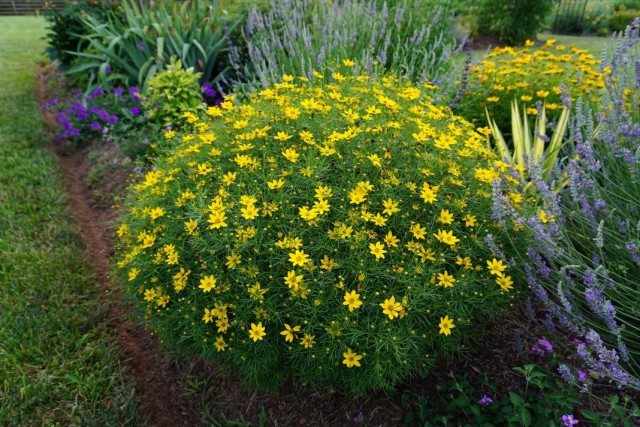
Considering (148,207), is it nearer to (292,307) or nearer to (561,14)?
(292,307)

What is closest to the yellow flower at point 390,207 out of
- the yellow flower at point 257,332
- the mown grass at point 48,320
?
the yellow flower at point 257,332

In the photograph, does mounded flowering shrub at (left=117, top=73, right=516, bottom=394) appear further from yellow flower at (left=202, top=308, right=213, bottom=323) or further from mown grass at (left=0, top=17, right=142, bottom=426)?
mown grass at (left=0, top=17, right=142, bottom=426)

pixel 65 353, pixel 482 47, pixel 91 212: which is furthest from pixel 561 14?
pixel 65 353

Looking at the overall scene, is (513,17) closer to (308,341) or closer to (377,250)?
(377,250)

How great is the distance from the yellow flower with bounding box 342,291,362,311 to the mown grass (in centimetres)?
137

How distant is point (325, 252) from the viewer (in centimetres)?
191

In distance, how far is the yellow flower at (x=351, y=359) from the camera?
1728 mm

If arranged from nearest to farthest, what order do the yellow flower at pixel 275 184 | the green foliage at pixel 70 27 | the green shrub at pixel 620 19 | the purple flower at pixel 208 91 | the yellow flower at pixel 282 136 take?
the yellow flower at pixel 275 184 < the yellow flower at pixel 282 136 < the purple flower at pixel 208 91 < the green foliage at pixel 70 27 < the green shrub at pixel 620 19

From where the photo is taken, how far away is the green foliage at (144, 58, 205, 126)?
4.60 meters

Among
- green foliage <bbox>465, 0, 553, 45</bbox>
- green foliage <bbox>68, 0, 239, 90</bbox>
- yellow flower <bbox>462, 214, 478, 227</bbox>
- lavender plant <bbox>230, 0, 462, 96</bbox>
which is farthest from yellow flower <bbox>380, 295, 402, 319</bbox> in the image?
green foliage <bbox>465, 0, 553, 45</bbox>

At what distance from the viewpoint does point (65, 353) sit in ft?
8.71

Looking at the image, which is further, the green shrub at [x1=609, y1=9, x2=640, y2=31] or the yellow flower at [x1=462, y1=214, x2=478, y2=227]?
the green shrub at [x1=609, y1=9, x2=640, y2=31]

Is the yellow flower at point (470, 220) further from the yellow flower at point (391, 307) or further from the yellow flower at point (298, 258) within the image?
the yellow flower at point (298, 258)

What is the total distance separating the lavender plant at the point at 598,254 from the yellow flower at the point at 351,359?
761 mm
